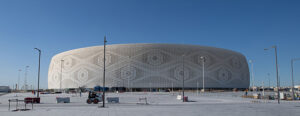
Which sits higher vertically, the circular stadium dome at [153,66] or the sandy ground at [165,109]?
the circular stadium dome at [153,66]

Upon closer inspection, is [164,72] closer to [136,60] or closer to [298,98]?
[136,60]

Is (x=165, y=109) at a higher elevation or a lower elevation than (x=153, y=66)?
lower

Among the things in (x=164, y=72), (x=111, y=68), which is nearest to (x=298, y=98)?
(x=164, y=72)

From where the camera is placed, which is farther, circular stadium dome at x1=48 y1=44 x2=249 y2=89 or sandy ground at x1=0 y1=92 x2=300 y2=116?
circular stadium dome at x1=48 y1=44 x2=249 y2=89

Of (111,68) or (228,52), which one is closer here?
(111,68)

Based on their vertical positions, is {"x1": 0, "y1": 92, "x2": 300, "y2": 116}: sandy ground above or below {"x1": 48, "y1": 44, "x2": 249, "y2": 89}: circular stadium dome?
below

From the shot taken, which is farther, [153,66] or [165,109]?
[153,66]

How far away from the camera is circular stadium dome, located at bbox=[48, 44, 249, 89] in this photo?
92.5 metres

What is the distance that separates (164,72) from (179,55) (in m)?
8.07

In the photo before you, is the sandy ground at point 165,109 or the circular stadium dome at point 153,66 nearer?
the sandy ground at point 165,109

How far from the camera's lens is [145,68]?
92875 millimetres

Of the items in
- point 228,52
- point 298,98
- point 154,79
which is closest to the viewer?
point 298,98

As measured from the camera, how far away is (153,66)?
92.9 m

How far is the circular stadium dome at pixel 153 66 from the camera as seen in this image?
92.5 m
